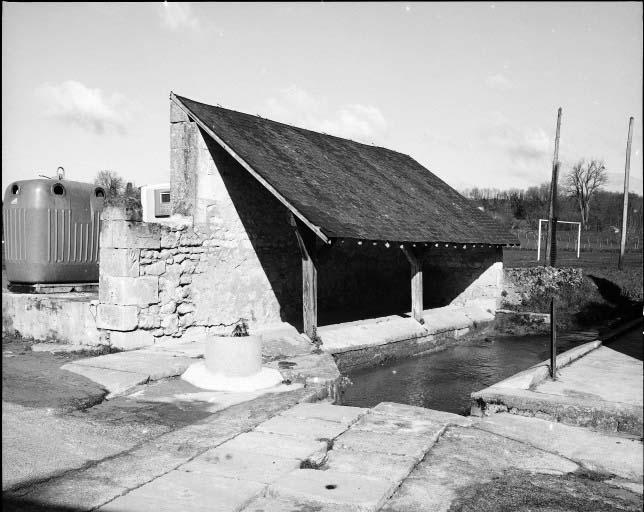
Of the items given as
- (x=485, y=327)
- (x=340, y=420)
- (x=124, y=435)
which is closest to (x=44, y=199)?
(x=124, y=435)

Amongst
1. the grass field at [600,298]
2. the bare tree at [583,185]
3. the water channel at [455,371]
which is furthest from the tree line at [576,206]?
the water channel at [455,371]

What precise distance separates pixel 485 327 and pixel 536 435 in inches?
376

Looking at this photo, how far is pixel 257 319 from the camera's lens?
10.9 meters

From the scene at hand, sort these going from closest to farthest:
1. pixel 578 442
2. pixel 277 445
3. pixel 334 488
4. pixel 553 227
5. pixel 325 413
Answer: pixel 334 488 → pixel 277 445 → pixel 578 442 → pixel 325 413 → pixel 553 227

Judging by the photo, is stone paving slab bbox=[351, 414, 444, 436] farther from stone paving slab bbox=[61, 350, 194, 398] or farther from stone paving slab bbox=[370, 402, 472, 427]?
stone paving slab bbox=[61, 350, 194, 398]

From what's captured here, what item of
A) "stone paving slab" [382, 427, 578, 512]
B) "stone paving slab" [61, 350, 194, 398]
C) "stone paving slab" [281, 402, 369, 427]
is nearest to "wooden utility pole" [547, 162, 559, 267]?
"stone paving slab" [61, 350, 194, 398]

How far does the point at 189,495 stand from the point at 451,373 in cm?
708

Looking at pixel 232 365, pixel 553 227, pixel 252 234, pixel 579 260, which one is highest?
pixel 553 227

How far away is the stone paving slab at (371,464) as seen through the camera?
4.24 m

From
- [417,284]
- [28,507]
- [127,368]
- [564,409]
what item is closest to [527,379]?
[564,409]

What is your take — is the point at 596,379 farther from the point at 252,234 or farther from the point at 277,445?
the point at 252,234

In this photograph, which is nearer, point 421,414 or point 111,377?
point 421,414

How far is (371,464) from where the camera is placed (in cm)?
444

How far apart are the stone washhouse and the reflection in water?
127cm
